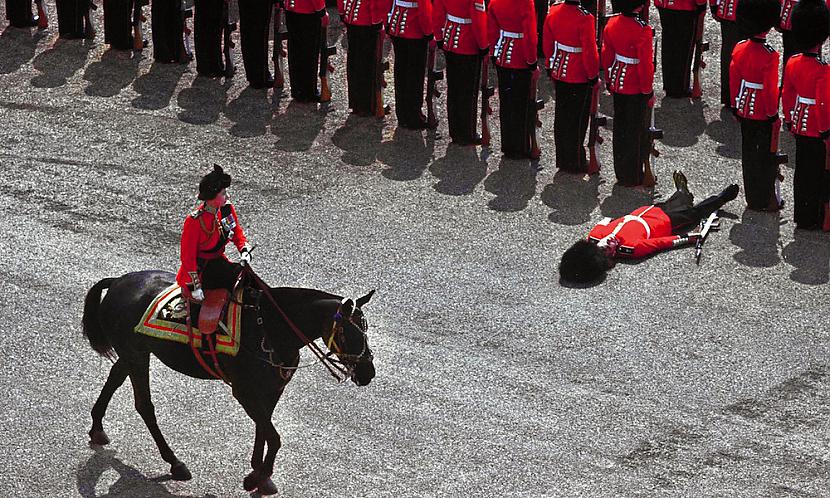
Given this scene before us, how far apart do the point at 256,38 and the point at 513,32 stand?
286 centimetres

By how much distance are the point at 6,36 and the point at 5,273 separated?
530cm

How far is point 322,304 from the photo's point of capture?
827 cm

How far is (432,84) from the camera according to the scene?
13570 mm

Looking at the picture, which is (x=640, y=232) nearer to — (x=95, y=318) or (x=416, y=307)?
(x=416, y=307)

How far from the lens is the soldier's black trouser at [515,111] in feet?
42.4

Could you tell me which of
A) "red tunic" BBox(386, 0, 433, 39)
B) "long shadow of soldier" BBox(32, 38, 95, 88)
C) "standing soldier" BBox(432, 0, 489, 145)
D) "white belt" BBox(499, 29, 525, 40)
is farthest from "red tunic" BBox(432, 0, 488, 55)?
"long shadow of soldier" BBox(32, 38, 95, 88)

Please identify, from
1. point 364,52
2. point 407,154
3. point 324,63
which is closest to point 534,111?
point 407,154

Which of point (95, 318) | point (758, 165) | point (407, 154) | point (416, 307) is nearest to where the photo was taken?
point (95, 318)

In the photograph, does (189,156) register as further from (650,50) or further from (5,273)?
(650,50)

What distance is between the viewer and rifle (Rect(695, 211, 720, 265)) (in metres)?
11.3

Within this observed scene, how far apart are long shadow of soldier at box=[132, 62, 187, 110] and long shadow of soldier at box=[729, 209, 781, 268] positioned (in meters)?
5.61

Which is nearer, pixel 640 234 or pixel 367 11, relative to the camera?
pixel 640 234

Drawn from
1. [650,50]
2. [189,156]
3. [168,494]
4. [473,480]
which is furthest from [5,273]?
[650,50]

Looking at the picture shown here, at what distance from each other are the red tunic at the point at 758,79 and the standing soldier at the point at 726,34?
2048 millimetres
